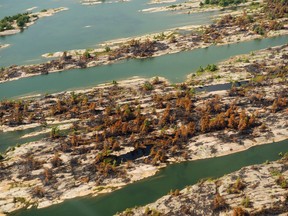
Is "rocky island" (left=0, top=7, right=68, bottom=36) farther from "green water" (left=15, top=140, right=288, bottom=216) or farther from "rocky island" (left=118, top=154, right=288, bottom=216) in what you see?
"rocky island" (left=118, top=154, right=288, bottom=216)

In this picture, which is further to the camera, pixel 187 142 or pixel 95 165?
pixel 187 142

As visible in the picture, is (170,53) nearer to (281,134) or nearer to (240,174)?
(281,134)

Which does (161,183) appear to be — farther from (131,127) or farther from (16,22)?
(16,22)

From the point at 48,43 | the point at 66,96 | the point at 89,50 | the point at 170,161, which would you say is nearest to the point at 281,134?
the point at 170,161

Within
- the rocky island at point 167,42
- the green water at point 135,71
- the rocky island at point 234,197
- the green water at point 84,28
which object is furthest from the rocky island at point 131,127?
the green water at point 84,28

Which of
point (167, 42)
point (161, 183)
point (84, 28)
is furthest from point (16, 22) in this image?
point (161, 183)

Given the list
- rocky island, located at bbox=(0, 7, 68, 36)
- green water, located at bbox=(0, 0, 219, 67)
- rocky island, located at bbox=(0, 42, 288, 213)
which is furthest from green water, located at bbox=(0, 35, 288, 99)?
rocky island, located at bbox=(0, 7, 68, 36)
